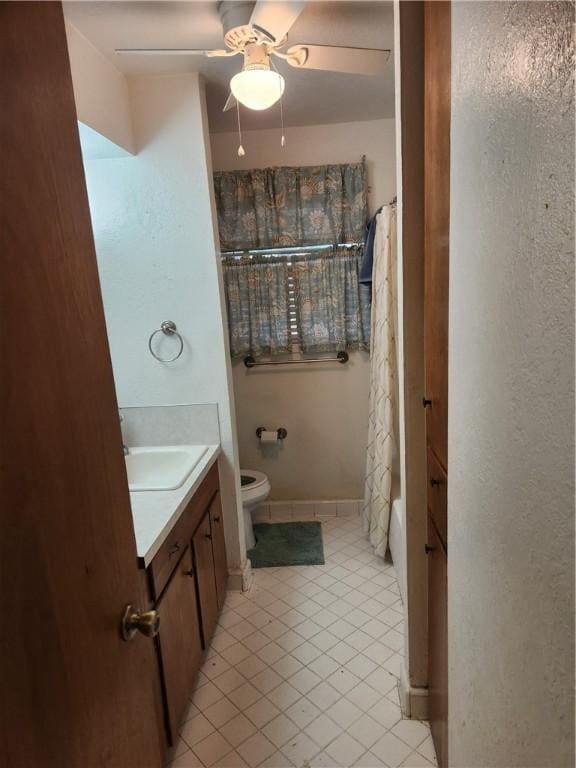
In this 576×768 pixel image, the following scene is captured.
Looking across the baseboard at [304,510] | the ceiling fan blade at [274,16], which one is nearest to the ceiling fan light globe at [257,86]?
the ceiling fan blade at [274,16]

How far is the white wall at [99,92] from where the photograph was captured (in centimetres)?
170

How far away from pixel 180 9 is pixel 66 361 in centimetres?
Answer: 146

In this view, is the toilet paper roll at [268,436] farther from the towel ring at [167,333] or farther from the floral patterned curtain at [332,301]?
the towel ring at [167,333]

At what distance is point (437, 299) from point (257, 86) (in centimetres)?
Answer: 97

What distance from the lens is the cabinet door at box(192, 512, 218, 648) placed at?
1.99m

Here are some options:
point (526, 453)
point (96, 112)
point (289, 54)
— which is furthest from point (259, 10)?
point (526, 453)

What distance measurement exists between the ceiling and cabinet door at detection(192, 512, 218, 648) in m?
1.88

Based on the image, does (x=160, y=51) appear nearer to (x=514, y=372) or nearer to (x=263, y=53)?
(x=263, y=53)

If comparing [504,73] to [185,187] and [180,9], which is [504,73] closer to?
[180,9]

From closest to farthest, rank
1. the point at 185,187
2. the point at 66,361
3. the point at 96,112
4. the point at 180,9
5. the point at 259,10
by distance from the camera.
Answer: the point at 66,361, the point at 259,10, the point at 180,9, the point at 96,112, the point at 185,187

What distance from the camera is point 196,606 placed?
76.4 inches

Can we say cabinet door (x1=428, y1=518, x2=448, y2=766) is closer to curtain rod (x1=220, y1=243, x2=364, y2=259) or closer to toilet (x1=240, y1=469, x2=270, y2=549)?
toilet (x1=240, y1=469, x2=270, y2=549)

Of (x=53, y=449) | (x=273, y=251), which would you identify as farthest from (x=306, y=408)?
(x=53, y=449)

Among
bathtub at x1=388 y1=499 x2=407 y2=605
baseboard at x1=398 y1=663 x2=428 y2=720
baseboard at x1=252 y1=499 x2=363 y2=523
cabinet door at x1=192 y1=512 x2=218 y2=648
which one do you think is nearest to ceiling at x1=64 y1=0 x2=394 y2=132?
cabinet door at x1=192 y1=512 x2=218 y2=648
